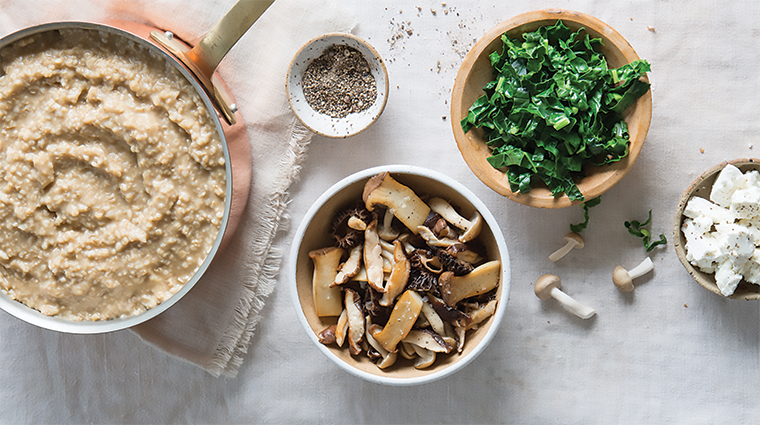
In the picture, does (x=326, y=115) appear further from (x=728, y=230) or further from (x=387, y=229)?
(x=728, y=230)

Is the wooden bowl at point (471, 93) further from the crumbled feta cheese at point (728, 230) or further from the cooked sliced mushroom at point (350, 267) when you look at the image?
the cooked sliced mushroom at point (350, 267)

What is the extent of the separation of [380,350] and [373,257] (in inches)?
12.7

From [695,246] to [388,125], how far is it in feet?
4.00

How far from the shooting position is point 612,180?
1960 mm

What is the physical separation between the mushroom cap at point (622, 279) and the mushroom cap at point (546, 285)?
0.23 metres

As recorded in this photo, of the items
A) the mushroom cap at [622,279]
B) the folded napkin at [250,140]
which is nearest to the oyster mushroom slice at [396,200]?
the folded napkin at [250,140]

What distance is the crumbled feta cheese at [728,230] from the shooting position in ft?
6.52

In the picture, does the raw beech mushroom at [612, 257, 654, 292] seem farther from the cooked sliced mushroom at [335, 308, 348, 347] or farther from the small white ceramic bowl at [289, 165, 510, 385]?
the cooked sliced mushroom at [335, 308, 348, 347]

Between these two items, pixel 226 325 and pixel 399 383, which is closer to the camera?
pixel 399 383

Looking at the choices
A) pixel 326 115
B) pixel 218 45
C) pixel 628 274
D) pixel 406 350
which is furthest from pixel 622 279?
pixel 218 45

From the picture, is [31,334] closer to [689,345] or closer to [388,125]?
[388,125]

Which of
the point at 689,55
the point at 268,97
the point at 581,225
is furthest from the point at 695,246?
the point at 268,97

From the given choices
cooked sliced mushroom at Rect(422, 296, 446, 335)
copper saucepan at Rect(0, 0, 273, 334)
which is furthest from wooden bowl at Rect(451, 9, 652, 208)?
copper saucepan at Rect(0, 0, 273, 334)

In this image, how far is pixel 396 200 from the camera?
1932 mm
